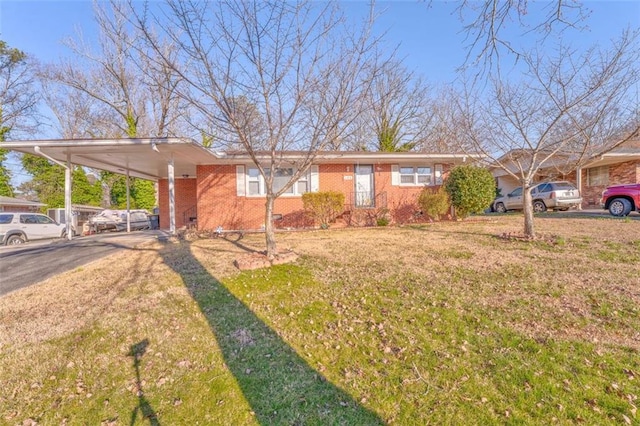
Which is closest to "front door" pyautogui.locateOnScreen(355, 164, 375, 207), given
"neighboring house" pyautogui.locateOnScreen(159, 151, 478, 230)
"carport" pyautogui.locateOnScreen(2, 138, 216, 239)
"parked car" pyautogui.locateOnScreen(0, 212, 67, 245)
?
"neighboring house" pyautogui.locateOnScreen(159, 151, 478, 230)

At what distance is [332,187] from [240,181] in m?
3.81

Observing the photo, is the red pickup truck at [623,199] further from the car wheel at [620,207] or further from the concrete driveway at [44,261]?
the concrete driveway at [44,261]

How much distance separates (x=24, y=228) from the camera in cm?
1298

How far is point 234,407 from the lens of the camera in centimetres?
231

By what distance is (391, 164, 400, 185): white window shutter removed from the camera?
42.7 feet

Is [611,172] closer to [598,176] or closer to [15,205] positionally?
[598,176]

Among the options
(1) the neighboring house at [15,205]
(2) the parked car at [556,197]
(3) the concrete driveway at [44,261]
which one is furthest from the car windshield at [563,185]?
(1) the neighboring house at [15,205]

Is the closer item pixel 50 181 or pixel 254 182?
pixel 254 182

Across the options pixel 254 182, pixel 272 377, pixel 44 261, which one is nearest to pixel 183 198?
pixel 254 182

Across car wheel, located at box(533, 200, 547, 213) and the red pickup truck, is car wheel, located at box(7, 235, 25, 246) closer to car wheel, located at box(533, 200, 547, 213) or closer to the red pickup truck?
the red pickup truck

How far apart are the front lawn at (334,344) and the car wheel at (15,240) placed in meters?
10.2

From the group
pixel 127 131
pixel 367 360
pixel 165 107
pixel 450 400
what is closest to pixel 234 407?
pixel 367 360

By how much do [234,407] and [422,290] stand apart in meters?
3.08

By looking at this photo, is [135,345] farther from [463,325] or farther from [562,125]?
[562,125]
